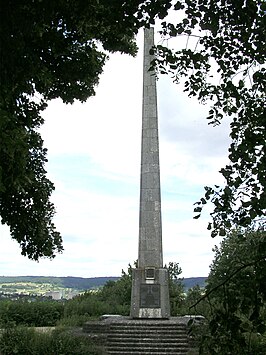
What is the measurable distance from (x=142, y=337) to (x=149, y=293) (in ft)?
6.32

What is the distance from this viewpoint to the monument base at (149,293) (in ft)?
43.6

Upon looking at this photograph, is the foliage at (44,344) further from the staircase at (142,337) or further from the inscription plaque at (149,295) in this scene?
the inscription plaque at (149,295)

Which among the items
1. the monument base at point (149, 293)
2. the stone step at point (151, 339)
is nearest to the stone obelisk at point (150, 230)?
the monument base at point (149, 293)

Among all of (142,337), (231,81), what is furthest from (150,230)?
(231,81)

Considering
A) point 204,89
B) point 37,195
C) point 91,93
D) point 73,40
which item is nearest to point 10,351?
point 37,195

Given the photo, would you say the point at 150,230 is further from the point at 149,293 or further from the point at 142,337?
the point at 142,337

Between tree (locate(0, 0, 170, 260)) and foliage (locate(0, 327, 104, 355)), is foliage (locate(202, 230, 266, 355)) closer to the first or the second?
tree (locate(0, 0, 170, 260))

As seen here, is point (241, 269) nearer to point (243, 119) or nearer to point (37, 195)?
point (243, 119)

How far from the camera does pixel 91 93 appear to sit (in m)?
8.70

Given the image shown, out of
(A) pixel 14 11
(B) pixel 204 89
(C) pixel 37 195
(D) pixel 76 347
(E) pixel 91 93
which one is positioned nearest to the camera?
(B) pixel 204 89

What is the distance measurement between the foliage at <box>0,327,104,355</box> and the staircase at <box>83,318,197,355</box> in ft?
2.23

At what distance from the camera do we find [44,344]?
10492 mm

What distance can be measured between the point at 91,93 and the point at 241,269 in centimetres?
677

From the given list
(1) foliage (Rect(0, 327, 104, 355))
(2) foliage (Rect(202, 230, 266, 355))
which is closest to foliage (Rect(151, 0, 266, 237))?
(2) foliage (Rect(202, 230, 266, 355))
